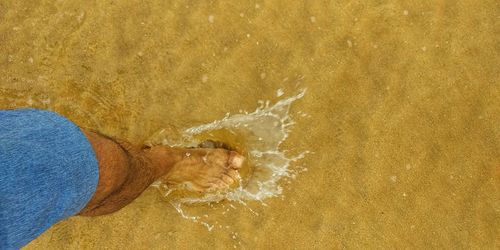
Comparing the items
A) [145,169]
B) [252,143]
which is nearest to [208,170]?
[252,143]

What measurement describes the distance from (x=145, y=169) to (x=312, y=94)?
1029mm

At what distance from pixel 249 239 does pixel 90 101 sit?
1.24 metres

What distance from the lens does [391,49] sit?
103 inches

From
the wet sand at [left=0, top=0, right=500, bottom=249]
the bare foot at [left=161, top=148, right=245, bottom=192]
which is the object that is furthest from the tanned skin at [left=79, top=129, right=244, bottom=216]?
the wet sand at [left=0, top=0, right=500, bottom=249]

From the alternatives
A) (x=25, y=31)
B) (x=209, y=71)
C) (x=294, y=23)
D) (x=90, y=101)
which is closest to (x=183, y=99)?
(x=209, y=71)

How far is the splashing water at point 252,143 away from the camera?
2691 millimetres

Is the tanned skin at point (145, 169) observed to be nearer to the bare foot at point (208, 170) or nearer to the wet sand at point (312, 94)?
the bare foot at point (208, 170)

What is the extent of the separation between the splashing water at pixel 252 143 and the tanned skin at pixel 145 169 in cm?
7

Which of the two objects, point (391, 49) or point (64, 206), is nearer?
point (64, 206)

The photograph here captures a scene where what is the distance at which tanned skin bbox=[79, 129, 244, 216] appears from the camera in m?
1.90

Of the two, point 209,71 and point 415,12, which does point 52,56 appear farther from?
point 415,12

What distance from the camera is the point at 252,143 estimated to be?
9.02ft

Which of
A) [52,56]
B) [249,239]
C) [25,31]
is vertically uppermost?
[25,31]

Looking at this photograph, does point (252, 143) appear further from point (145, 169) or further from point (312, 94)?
point (145, 169)
